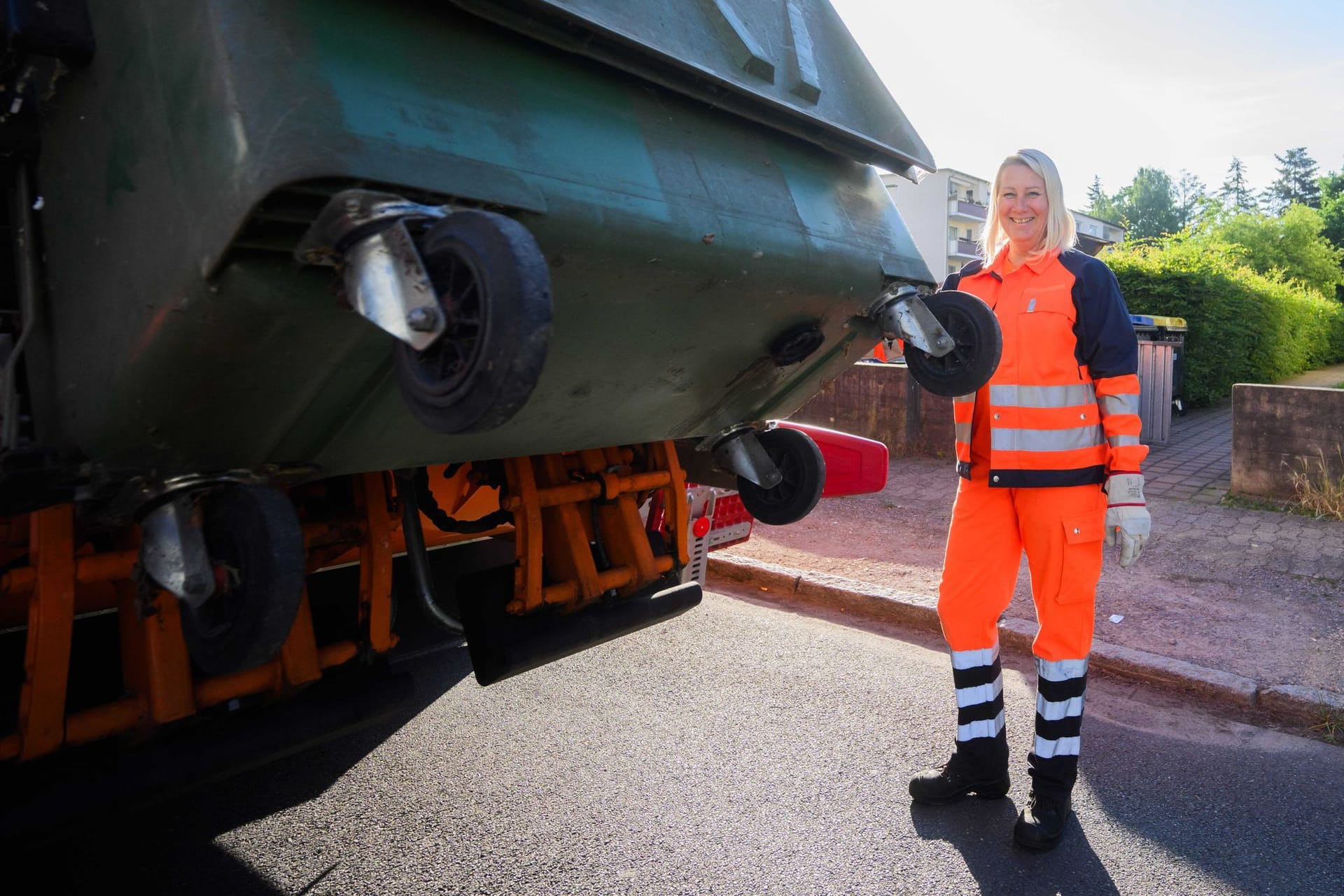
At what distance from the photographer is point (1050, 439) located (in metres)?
2.48

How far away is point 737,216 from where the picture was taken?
1.89 meters

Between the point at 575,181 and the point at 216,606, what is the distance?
1.00 metres

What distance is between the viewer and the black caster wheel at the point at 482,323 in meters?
1.21

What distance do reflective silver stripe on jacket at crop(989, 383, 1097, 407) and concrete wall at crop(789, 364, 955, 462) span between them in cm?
551

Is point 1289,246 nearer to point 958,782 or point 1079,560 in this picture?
point 1079,560

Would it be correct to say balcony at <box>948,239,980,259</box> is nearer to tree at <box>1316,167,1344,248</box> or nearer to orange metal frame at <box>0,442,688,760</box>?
tree at <box>1316,167,1344,248</box>

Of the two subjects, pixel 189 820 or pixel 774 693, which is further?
pixel 774 693

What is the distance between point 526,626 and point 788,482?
0.89 meters

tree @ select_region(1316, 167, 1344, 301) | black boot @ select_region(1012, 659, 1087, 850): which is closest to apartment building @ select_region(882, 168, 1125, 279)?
tree @ select_region(1316, 167, 1344, 301)

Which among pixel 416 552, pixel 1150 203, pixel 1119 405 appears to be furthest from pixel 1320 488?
pixel 1150 203

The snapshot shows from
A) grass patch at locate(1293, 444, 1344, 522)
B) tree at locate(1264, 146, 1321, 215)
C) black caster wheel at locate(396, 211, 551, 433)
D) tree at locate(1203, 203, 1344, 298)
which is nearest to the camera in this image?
black caster wheel at locate(396, 211, 551, 433)

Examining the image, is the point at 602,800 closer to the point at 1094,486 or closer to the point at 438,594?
the point at 438,594

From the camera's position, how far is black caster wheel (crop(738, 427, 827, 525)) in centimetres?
265

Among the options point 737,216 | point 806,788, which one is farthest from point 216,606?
point 806,788
